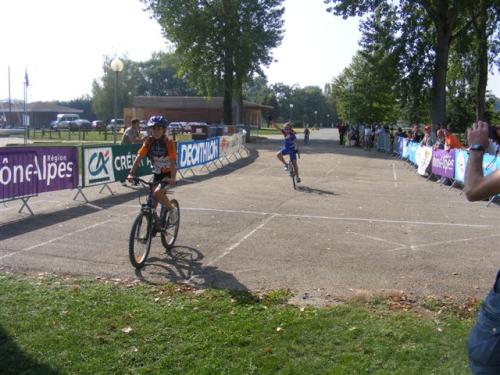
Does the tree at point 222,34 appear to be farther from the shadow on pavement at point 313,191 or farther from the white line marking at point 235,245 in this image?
the white line marking at point 235,245

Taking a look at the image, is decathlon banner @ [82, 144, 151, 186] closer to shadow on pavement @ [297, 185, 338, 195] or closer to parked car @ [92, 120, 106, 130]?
shadow on pavement @ [297, 185, 338, 195]

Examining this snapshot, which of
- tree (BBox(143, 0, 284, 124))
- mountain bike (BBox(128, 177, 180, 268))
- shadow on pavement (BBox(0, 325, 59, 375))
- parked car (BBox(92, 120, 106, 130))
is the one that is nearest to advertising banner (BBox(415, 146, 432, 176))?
mountain bike (BBox(128, 177, 180, 268))

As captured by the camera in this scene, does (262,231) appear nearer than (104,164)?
Yes

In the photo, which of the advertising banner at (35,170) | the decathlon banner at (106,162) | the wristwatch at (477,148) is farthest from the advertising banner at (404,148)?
the wristwatch at (477,148)

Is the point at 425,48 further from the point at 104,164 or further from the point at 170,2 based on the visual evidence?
the point at 104,164

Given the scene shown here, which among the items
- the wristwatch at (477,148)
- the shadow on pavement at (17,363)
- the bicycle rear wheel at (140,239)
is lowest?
the shadow on pavement at (17,363)

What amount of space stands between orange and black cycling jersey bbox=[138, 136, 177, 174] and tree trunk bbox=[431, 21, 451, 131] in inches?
1133

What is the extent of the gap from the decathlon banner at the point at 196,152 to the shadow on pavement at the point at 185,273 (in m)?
10.2

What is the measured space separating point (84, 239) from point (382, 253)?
4526 mm

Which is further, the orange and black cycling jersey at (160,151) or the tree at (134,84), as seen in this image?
the tree at (134,84)


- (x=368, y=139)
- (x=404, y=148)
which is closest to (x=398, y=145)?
(x=404, y=148)

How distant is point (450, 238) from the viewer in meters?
9.30

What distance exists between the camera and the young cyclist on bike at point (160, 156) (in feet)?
24.6

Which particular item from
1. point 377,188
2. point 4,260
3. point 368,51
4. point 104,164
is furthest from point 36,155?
point 368,51
